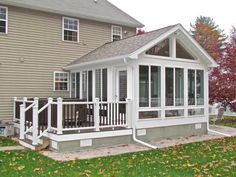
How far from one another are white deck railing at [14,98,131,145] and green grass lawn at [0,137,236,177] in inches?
42.6

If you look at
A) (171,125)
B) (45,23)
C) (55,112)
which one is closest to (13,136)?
(55,112)

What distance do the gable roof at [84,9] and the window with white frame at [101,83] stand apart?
3.81m

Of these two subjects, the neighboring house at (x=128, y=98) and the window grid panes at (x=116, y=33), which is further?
the window grid panes at (x=116, y=33)

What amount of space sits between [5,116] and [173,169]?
8.76 metres

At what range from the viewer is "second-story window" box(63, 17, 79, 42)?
1477cm

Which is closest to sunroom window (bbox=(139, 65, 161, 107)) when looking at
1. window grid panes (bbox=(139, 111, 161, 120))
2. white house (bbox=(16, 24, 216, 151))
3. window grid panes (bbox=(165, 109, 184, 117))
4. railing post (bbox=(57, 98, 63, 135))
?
white house (bbox=(16, 24, 216, 151))

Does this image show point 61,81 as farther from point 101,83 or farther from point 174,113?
point 174,113

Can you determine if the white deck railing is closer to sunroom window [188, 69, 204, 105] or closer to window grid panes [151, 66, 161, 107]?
window grid panes [151, 66, 161, 107]

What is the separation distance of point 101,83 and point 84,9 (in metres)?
5.08

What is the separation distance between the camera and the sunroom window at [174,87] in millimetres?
11761

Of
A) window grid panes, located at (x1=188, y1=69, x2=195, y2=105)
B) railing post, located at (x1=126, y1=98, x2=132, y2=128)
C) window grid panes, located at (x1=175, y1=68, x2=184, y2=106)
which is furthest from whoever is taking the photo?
window grid panes, located at (x1=188, y1=69, x2=195, y2=105)

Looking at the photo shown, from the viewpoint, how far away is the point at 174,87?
1194 cm

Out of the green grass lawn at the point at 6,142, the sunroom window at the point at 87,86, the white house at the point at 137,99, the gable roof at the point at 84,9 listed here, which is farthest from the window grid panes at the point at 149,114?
the gable roof at the point at 84,9

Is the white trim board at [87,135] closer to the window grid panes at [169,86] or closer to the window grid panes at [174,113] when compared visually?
the window grid panes at [174,113]
